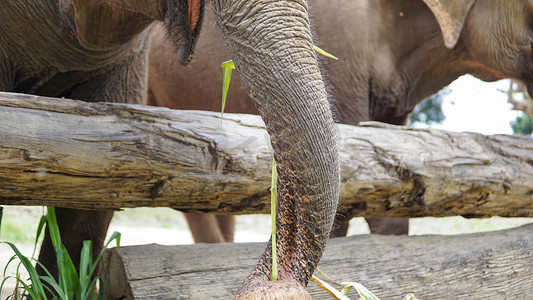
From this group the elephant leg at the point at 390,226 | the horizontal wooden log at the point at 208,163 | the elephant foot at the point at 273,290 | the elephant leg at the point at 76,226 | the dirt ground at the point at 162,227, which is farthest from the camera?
the dirt ground at the point at 162,227

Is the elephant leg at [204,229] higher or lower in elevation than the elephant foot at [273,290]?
higher

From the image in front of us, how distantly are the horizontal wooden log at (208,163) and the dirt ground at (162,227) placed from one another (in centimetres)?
280

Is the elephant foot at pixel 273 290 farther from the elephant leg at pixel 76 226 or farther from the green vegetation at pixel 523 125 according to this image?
the green vegetation at pixel 523 125

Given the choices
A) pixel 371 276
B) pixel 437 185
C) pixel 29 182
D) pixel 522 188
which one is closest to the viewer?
pixel 29 182

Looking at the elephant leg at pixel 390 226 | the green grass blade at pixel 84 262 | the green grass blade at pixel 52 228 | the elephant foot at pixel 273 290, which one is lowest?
the elephant leg at pixel 390 226

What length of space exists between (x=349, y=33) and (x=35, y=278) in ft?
7.04

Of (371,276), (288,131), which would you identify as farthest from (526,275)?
(288,131)

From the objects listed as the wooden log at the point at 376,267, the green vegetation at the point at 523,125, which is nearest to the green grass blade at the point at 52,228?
the wooden log at the point at 376,267

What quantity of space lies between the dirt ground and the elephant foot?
11.7ft

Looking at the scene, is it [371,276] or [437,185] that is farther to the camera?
[437,185]

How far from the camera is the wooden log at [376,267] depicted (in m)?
1.74

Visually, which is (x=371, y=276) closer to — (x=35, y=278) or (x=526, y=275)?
(x=526, y=275)

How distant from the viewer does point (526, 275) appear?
2281 mm

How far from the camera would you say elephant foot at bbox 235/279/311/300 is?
1.12 meters
